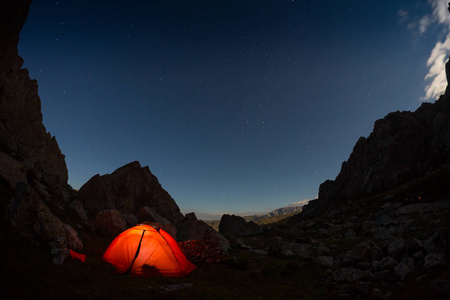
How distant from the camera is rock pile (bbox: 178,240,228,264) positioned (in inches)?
601

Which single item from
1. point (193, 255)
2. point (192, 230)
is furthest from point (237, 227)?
point (193, 255)

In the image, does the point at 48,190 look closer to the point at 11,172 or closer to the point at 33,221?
the point at 11,172

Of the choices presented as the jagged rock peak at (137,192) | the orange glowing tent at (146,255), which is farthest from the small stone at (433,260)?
the jagged rock peak at (137,192)

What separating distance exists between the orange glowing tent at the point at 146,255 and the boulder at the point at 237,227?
30.8 metres

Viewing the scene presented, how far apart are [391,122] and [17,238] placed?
311 ft

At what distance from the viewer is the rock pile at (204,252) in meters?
15.3

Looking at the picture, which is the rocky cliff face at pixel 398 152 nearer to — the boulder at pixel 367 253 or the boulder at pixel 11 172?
the boulder at pixel 367 253

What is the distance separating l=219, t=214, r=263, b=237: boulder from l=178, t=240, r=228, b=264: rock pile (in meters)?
26.3

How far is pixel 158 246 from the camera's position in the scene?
12242 millimetres

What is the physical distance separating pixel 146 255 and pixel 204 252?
5.25 m

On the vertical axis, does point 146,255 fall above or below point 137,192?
below

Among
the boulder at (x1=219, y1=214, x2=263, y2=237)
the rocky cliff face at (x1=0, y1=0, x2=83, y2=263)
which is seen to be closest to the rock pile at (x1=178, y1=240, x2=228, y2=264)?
the rocky cliff face at (x1=0, y1=0, x2=83, y2=263)

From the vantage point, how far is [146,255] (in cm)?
1174

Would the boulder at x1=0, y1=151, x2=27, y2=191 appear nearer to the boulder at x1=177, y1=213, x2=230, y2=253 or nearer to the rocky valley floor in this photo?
the rocky valley floor
